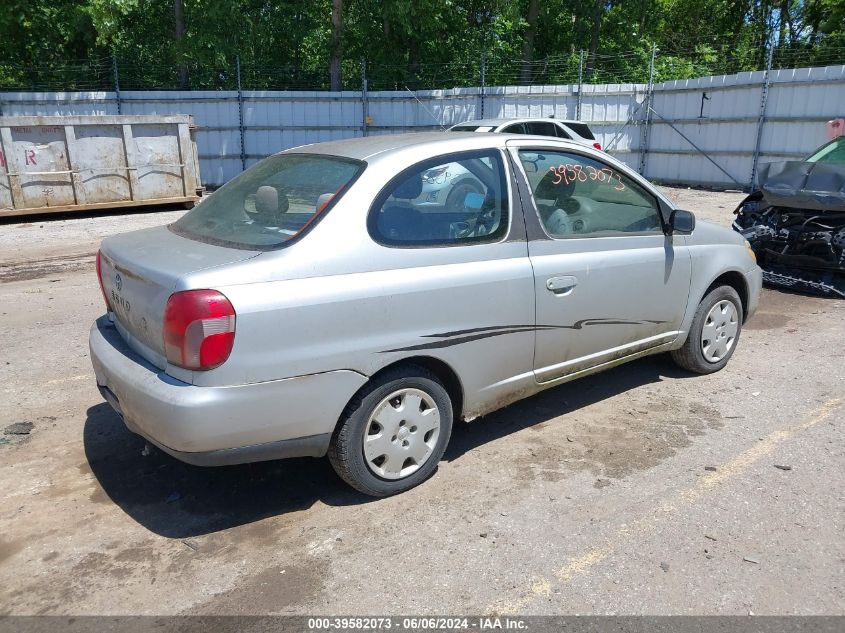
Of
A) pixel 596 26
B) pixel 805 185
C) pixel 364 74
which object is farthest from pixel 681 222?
pixel 596 26

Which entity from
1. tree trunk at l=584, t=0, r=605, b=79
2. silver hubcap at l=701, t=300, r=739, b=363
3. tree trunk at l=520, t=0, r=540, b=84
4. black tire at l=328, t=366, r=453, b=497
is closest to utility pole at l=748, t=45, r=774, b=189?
tree trunk at l=584, t=0, r=605, b=79

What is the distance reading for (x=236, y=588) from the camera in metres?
2.84

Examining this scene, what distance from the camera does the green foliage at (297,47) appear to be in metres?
19.6

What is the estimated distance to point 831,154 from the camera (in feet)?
26.7

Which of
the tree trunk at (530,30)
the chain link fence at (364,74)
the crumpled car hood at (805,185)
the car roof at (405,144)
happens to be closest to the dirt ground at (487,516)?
the car roof at (405,144)

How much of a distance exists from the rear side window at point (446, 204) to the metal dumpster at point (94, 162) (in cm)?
1087

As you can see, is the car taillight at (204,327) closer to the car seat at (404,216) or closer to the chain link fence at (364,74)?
the car seat at (404,216)

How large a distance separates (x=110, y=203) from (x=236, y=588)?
1183 cm

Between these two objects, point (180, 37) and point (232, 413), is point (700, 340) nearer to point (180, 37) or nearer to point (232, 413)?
point (232, 413)

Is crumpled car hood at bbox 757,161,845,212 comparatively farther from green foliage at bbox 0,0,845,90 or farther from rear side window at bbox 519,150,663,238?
green foliage at bbox 0,0,845,90

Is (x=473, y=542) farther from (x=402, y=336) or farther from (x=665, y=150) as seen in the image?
(x=665, y=150)

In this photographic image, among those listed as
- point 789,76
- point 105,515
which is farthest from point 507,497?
point 789,76

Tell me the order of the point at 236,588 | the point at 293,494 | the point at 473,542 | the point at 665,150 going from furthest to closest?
the point at 665,150 < the point at 293,494 < the point at 473,542 < the point at 236,588

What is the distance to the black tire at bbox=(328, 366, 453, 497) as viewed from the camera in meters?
3.25
